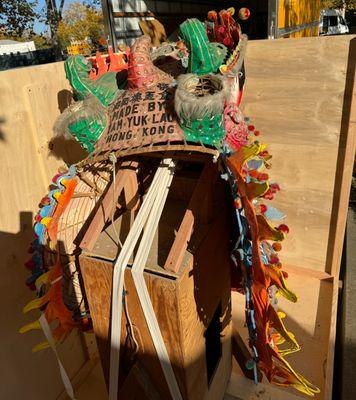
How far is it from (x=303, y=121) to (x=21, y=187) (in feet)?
4.35

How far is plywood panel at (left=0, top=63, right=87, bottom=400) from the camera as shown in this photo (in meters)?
1.31

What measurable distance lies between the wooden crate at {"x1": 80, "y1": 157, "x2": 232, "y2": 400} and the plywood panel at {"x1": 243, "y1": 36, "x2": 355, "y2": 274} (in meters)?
0.76

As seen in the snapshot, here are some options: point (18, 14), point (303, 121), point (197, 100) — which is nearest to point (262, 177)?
point (197, 100)

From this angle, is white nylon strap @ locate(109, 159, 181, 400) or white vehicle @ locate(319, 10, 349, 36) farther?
Answer: white vehicle @ locate(319, 10, 349, 36)

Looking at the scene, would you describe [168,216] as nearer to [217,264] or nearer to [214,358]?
[217,264]

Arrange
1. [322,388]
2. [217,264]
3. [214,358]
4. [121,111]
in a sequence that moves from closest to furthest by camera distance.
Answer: [121,111]
[217,264]
[214,358]
[322,388]

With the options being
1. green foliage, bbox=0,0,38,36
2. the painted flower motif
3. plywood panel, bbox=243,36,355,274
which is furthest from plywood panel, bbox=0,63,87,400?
green foliage, bbox=0,0,38,36

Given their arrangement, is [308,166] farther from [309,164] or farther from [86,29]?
[86,29]

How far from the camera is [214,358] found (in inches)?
54.6

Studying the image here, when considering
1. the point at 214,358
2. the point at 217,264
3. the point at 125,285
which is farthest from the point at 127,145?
the point at 214,358

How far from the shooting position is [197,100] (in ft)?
3.05

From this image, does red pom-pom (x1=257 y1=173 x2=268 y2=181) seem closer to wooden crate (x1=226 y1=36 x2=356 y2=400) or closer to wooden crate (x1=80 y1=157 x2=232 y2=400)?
wooden crate (x1=80 y1=157 x2=232 y2=400)

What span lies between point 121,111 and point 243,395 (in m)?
1.22

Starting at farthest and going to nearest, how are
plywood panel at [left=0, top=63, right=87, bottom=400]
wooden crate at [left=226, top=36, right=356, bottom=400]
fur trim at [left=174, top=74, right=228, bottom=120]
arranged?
wooden crate at [left=226, top=36, right=356, bottom=400] < plywood panel at [left=0, top=63, right=87, bottom=400] < fur trim at [left=174, top=74, right=228, bottom=120]
